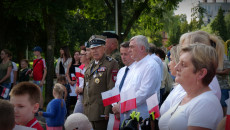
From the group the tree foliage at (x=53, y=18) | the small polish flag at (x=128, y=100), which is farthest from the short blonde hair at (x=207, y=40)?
the tree foliage at (x=53, y=18)

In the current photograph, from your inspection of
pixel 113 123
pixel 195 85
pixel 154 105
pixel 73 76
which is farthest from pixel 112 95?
pixel 73 76

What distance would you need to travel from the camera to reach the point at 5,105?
2324 millimetres

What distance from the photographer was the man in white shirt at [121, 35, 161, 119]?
13.9 ft

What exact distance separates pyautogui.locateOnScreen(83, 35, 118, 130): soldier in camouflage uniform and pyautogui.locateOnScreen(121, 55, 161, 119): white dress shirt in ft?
1.72

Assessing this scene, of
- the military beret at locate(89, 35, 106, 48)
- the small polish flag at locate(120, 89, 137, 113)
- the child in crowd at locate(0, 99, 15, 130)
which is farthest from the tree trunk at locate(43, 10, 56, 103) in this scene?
the child in crowd at locate(0, 99, 15, 130)

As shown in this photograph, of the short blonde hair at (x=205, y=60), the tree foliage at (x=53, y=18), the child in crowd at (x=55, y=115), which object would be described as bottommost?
the child in crowd at (x=55, y=115)

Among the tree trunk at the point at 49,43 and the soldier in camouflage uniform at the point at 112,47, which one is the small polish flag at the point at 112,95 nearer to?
the soldier in camouflage uniform at the point at 112,47

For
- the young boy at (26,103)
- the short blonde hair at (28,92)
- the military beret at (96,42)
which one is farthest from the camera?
the military beret at (96,42)

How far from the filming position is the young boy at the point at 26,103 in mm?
3084

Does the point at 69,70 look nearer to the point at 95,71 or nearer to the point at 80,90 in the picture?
the point at 80,90

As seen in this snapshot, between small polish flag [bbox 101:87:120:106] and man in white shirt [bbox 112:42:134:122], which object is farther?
man in white shirt [bbox 112:42:134:122]

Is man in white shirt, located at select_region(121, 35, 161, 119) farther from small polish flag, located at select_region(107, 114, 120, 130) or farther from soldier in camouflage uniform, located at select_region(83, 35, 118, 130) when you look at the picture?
soldier in camouflage uniform, located at select_region(83, 35, 118, 130)

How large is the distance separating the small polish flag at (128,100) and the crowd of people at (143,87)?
0.05m

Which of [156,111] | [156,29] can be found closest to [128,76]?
[156,111]
